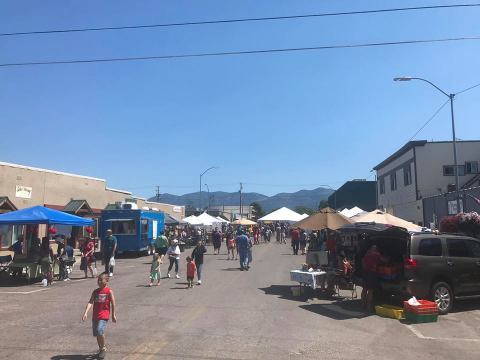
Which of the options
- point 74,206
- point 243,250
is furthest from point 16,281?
point 74,206

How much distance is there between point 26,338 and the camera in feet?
28.9

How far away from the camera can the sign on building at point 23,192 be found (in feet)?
93.2

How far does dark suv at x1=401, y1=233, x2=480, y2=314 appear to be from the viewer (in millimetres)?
11859

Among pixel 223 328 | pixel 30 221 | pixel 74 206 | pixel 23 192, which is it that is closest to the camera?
pixel 223 328

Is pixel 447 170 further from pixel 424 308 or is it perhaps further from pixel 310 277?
pixel 424 308

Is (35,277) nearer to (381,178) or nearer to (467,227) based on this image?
(467,227)

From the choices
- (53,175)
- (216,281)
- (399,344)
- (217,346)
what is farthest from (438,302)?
(53,175)

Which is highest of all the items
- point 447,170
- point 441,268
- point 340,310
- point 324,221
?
point 447,170

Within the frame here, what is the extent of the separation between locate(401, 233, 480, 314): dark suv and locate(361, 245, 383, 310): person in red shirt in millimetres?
771

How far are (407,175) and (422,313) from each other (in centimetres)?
3845

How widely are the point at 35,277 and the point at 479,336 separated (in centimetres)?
1485

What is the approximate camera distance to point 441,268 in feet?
40.0

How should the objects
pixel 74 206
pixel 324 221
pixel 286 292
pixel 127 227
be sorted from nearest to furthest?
pixel 286 292, pixel 324 221, pixel 127 227, pixel 74 206

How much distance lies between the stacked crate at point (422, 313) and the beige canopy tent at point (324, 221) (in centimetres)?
599
